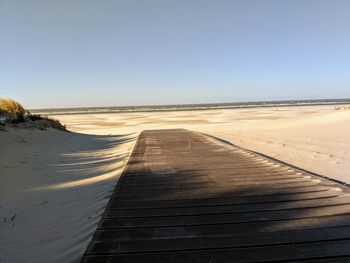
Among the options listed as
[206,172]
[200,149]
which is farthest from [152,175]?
[200,149]

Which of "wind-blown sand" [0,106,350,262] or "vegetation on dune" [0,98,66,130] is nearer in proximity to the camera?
"wind-blown sand" [0,106,350,262]

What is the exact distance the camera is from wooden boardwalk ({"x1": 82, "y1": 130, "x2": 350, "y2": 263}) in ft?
10.1

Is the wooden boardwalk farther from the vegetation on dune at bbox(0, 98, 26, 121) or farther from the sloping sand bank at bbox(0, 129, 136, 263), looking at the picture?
Result: the vegetation on dune at bbox(0, 98, 26, 121)

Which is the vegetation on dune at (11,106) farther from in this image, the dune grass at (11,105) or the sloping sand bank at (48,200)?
the sloping sand bank at (48,200)

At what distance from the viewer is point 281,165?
7328mm

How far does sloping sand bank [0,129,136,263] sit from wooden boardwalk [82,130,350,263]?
0.34 meters

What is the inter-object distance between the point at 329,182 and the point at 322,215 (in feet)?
5.43

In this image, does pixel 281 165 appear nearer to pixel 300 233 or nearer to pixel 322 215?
pixel 322 215

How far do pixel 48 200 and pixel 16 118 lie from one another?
10.0m

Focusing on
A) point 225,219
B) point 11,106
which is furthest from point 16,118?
point 225,219

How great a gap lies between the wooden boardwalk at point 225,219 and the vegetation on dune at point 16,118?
808cm

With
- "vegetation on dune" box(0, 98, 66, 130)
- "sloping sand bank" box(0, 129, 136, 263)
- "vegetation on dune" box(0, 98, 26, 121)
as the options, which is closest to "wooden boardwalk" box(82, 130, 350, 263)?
"sloping sand bank" box(0, 129, 136, 263)

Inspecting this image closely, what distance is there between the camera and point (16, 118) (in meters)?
15.0

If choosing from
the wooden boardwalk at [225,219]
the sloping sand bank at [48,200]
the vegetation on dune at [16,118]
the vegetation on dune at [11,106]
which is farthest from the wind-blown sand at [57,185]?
the vegetation on dune at [11,106]
